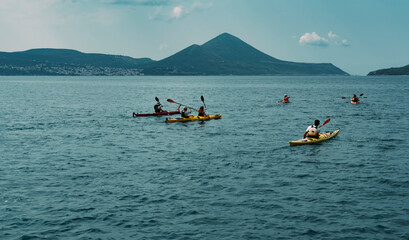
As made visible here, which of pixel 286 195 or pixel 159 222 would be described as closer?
pixel 159 222

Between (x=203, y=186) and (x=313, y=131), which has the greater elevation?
(x=313, y=131)

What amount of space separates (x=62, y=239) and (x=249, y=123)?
109 ft

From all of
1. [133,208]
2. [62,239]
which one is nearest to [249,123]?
[133,208]

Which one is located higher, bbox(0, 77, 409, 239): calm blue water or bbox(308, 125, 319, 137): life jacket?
bbox(308, 125, 319, 137): life jacket

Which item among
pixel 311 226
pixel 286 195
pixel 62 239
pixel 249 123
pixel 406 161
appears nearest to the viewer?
pixel 62 239

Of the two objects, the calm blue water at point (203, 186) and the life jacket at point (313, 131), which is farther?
the life jacket at point (313, 131)

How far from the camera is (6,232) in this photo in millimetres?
14688

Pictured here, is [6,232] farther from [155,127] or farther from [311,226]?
[155,127]

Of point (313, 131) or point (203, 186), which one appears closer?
point (203, 186)

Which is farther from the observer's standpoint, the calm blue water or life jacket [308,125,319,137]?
life jacket [308,125,319,137]

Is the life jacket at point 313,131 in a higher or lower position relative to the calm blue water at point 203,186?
higher

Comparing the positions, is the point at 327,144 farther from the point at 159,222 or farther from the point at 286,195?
the point at 159,222

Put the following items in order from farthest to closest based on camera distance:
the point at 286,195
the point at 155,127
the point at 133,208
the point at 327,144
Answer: the point at 155,127 < the point at 327,144 < the point at 286,195 < the point at 133,208

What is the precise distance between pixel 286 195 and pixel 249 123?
26947 millimetres
